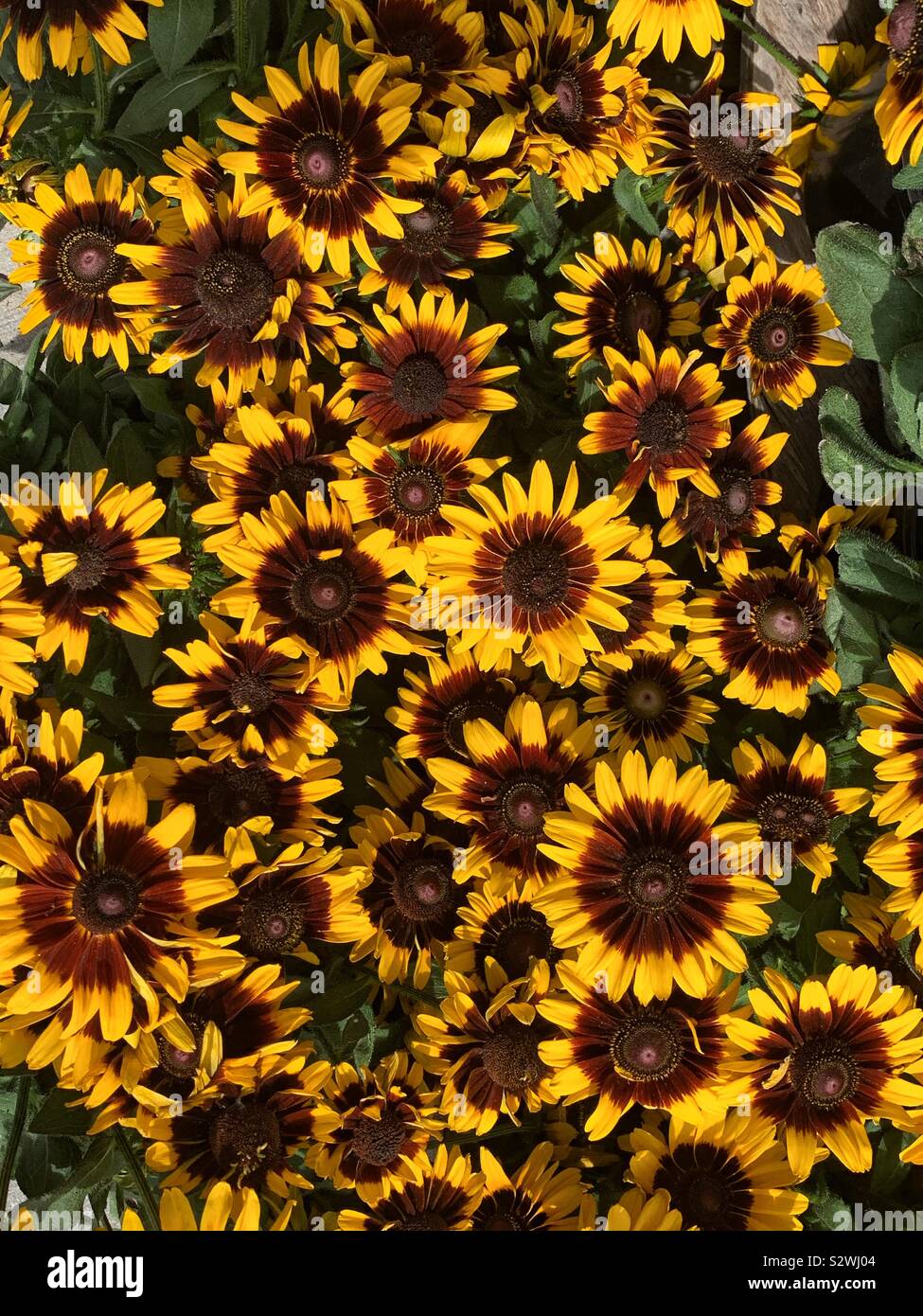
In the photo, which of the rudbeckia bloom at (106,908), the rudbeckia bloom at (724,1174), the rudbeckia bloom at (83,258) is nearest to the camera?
the rudbeckia bloom at (106,908)

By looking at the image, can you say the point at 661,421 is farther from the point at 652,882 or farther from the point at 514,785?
the point at 652,882

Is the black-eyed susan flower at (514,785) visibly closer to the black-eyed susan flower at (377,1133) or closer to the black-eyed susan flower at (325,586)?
the black-eyed susan flower at (325,586)

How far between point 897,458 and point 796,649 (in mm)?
380

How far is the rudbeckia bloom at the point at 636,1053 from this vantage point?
5.20 feet

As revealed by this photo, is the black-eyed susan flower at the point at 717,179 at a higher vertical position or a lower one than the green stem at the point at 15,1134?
higher

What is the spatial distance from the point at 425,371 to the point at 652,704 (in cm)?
69

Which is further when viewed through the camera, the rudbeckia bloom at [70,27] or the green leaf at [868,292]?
the green leaf at [868,292]

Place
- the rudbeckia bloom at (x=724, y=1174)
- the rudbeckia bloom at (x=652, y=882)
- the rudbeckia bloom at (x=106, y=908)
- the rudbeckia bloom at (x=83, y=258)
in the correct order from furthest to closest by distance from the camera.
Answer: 1. the rudbeckia bloom at (x=83, y=258)
2. the rudbeckia bloom at (x=724, y=1174)
3. the rudbeckia bloom at (x=652, y=882)
4. the rudbeckia bloom at (x=106, y=908)

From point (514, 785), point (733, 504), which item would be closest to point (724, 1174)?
point (514, 785)

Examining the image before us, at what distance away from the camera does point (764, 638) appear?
71.7 inches

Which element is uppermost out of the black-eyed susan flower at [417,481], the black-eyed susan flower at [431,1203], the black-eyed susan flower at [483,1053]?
the black-eyed susan flower at [417,481]

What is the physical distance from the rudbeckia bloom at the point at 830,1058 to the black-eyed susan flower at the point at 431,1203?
1.56 ft

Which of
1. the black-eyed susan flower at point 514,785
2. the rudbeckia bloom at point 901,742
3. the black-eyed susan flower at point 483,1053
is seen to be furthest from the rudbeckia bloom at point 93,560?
the rudbeckia bloom at point 901,742
